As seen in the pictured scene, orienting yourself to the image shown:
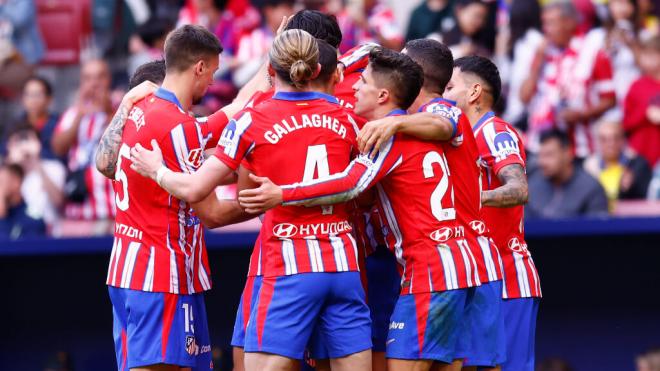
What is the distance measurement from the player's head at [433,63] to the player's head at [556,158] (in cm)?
377

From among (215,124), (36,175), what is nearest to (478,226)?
(215,124)

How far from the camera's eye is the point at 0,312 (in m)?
11.8

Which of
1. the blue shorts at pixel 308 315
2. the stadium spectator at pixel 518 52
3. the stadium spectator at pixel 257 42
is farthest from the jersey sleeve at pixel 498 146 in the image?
the stadium spectator at pixel 257 42

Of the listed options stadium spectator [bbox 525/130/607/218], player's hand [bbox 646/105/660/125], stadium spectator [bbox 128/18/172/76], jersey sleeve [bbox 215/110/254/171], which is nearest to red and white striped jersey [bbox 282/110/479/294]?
jersey sleeve [bbox 215/110/254/171]

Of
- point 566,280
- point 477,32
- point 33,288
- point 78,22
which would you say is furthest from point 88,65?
point 566,280

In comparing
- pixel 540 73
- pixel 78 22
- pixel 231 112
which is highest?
pixel 78 22

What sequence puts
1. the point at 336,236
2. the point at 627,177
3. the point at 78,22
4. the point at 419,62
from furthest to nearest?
1. the point at 78,22
2. the point at 627,177
3. the point at 419,62
4. the point at 336,236

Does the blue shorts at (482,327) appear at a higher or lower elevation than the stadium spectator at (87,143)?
lower

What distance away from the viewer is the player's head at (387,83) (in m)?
6.49

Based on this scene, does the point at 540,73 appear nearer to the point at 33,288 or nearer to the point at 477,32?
the point at 477,32

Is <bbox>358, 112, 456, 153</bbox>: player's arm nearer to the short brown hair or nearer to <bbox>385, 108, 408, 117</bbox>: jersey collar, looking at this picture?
<bbox>385, 108, 408, 117</bbox>: jersey collar

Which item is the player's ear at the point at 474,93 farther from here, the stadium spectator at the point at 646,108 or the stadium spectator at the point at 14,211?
the stadium spectator at the point at 14,211

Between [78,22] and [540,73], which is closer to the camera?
[540,73]

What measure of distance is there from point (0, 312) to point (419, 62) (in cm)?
657
